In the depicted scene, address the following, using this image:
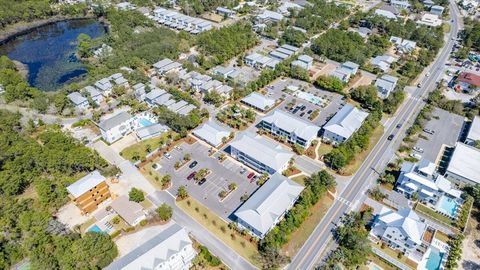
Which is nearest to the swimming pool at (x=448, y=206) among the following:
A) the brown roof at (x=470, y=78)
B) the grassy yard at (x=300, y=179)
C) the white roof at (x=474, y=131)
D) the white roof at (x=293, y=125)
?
the white roof at (x=474, y=131)

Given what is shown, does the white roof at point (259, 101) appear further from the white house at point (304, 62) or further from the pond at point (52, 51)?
the pond at point (52, 51)

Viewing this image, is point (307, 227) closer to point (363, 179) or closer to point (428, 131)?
point (363, 179)

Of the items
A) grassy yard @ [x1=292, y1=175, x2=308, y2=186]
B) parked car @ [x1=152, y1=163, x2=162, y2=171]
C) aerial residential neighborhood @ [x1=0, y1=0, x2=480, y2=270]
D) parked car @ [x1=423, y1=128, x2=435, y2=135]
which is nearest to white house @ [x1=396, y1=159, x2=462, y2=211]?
aerial residential neighborhood @ [x1=0, y1=0, x2=480, y2=270]

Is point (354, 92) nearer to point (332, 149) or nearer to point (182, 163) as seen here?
point (332, 149)

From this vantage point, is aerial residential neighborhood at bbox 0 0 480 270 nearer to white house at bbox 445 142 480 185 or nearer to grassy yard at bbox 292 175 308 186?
white house at bbox 445 142 480 185

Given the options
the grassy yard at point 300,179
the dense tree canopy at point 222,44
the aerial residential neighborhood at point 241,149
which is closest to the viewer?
the aerial residential neighborhood at point 241,149

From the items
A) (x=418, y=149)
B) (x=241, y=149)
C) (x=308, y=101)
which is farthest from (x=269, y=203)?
(x=308, y=101)
